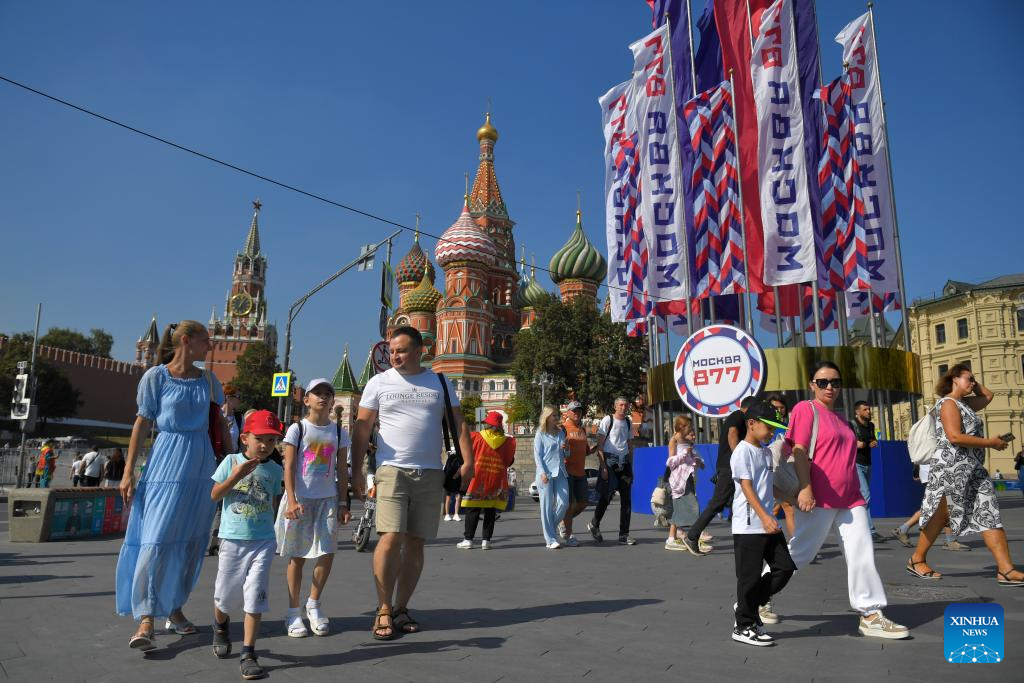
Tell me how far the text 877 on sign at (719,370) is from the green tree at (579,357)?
105 ft

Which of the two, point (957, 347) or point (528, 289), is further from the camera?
point (528, 289)

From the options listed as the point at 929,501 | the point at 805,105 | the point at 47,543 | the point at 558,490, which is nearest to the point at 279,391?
the point at 47,543

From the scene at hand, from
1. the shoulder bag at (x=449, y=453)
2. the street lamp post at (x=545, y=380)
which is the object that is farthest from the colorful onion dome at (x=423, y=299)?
the shoulder bag at (x=449, y=453)

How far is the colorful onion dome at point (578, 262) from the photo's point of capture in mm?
70375

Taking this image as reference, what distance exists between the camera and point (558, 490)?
965 cm

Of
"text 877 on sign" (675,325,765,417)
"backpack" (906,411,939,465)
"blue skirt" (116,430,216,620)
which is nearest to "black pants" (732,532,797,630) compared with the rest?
"blue skirt" (116,430,216,620)

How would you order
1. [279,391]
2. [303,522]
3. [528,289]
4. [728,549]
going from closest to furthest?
[303,522] < [728,549] < [279,391] < [528,289]

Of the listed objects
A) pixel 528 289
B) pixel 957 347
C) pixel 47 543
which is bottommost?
pixel 47 543

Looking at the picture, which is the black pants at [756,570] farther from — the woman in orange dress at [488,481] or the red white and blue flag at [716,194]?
the red white and blue flag at [716,194]

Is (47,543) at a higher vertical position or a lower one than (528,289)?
lower

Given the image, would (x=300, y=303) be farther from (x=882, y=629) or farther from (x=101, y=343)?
(x=101, y=343)

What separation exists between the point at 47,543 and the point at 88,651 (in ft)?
23.4

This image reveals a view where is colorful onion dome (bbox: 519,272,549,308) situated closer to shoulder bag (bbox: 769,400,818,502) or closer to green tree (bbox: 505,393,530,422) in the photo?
green tree (bbox: 505,393,530,422)

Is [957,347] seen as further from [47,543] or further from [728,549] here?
[47,543]
